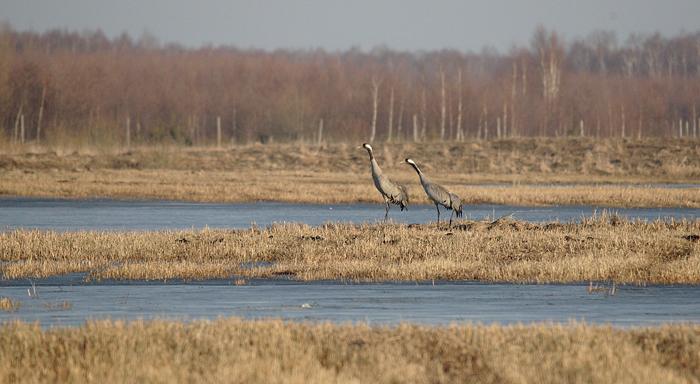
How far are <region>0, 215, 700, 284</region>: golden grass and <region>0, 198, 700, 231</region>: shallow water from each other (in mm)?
4234

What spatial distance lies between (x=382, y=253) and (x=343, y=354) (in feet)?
28.8

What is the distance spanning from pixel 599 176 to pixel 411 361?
4251 centimetres

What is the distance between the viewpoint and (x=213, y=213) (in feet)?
107

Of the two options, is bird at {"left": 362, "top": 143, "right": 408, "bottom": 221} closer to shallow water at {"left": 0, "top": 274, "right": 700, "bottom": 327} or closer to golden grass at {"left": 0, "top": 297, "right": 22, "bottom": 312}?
shallow water at {"left": 0, "top": 274, "right": 700, "bottom": 327}

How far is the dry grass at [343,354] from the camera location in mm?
10516

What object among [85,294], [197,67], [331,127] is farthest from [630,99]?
[85,294]

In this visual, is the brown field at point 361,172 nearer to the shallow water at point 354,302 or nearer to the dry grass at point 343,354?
the shallow water at point 354,302

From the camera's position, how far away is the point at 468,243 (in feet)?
67.6

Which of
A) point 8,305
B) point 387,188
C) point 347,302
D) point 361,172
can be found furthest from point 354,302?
point 361,172

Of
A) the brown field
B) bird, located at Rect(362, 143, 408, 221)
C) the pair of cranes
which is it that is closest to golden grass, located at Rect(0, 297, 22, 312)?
the pair of cranes

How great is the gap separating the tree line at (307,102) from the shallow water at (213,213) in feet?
92.2

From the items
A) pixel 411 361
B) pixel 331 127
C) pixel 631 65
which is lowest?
pixel 411 361

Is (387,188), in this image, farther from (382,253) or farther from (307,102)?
(307,102)

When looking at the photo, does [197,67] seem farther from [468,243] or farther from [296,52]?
Result: [468,243]
